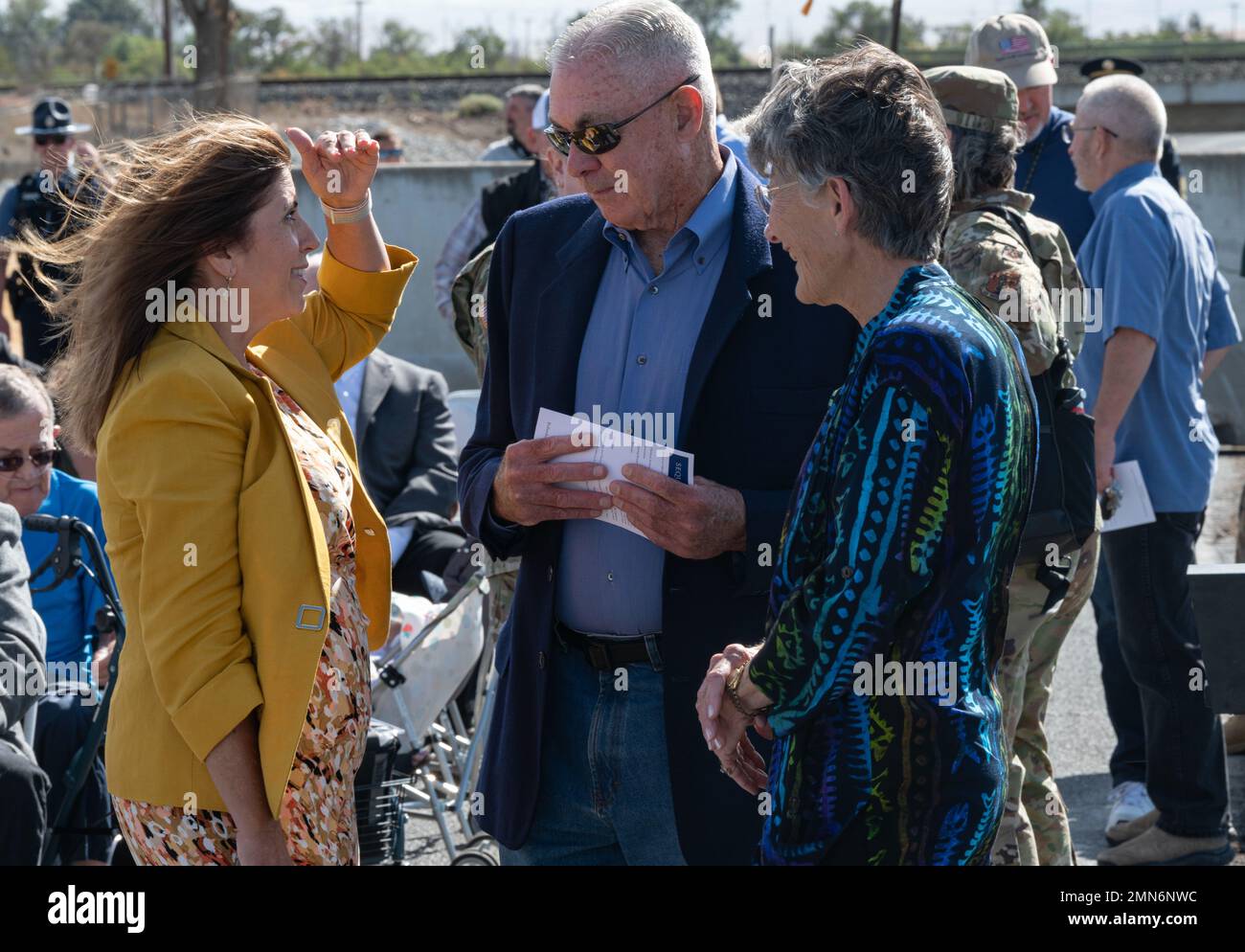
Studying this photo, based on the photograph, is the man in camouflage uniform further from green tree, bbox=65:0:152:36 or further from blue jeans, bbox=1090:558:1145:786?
green tree, bbox=65:0:152:36

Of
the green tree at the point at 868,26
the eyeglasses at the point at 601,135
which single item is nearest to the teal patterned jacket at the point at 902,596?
Answer: the eyeglasses at the point at 601,135

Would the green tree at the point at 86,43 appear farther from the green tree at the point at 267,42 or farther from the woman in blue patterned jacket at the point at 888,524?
the woman in blue patterned jacket at the point at 888,524

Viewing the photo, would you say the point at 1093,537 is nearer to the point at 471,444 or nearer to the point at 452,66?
the point at 471,444

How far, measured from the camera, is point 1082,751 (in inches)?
233

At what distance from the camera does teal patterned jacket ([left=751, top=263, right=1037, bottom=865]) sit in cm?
208

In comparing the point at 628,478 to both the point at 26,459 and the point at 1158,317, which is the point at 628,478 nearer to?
the point at 26,459

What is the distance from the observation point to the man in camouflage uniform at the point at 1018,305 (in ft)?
11.8

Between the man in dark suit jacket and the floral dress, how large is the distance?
283cm

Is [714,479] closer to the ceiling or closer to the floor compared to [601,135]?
closer to the floor

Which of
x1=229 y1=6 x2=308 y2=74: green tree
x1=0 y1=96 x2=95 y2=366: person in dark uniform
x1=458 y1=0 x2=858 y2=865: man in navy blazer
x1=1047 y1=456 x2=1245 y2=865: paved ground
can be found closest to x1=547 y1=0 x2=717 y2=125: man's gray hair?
x1=458 y1=0 x2=858 y2=865: man in navy blazer

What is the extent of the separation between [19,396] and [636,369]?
95.5 inches

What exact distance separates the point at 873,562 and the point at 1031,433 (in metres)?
0.36

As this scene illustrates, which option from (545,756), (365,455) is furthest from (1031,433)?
(365,455)

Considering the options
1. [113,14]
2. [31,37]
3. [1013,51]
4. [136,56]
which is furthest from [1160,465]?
[113,14]
